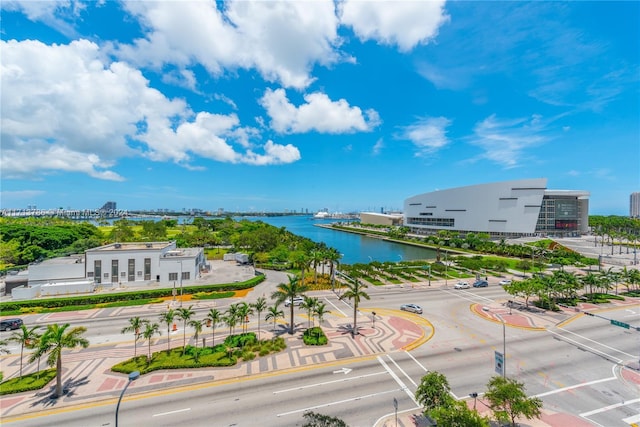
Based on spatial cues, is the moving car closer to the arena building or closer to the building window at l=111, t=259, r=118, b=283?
the building window at l=111, t=259, r=118, b=283

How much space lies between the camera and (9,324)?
37.3 metres

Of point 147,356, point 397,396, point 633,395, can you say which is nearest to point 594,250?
point 633,395

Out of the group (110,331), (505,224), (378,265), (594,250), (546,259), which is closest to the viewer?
(110,331)

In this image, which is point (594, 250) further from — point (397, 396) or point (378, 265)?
point (397, 396)

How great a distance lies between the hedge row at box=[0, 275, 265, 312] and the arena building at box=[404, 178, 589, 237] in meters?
131

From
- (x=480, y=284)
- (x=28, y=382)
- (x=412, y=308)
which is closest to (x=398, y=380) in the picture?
(x=412, y=308)

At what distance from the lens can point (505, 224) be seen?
445 feet

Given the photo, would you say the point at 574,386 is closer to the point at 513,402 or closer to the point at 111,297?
the point at 513,402

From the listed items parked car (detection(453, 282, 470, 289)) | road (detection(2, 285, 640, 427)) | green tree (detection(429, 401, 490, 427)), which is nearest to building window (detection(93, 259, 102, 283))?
road (detection(2, 285, 640, 427))

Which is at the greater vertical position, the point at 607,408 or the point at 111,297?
the point at 607,408

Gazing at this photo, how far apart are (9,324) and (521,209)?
165770 mm

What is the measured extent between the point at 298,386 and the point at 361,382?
5.59 m

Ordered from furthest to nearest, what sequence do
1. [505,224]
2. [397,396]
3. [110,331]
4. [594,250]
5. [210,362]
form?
[505,224] → [594,250] → [110,331] → [210,362] → [397,396]

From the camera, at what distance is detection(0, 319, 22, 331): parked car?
3703 cm
